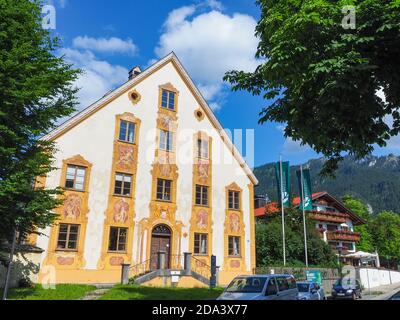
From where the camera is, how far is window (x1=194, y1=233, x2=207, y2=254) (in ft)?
87.5

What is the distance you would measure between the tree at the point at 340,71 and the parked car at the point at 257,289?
17.0 feet

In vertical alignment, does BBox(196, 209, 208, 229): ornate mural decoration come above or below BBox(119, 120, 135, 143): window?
below

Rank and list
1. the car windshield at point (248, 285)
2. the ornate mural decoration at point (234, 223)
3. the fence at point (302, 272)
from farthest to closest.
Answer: the ornate mural decoration at point (234, 223) < the fence at point (302, 272) < the car windshield at point (248, 285)

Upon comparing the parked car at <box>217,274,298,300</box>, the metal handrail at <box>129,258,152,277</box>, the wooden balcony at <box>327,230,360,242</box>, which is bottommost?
the parked car at <box>217,274,298,300</box>

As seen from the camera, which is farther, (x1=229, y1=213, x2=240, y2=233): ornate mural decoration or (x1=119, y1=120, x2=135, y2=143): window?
(x1=229, y1=213, x2=240, y2=233): ornate mural decoration

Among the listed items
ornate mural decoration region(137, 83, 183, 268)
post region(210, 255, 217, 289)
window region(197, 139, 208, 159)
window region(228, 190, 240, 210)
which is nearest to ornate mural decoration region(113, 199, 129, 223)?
ornate mural decoration region(137, 83, 183, 268)

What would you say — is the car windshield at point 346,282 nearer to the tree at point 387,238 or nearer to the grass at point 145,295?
the grass at point 145,295

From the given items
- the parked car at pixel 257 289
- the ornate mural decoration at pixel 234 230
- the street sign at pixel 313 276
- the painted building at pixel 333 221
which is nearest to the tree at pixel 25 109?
the parked car at pixel 257 289

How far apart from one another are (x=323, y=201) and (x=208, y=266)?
3452 centimetres

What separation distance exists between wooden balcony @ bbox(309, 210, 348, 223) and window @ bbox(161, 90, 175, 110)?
29.2 metres

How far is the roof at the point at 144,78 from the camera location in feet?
76.4

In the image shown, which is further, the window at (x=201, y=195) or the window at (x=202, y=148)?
the window at (x=202, y=148)

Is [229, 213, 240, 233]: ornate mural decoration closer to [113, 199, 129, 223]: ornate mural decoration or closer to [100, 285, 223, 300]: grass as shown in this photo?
[113, 199, 129, 223]: ornate mural decoration
